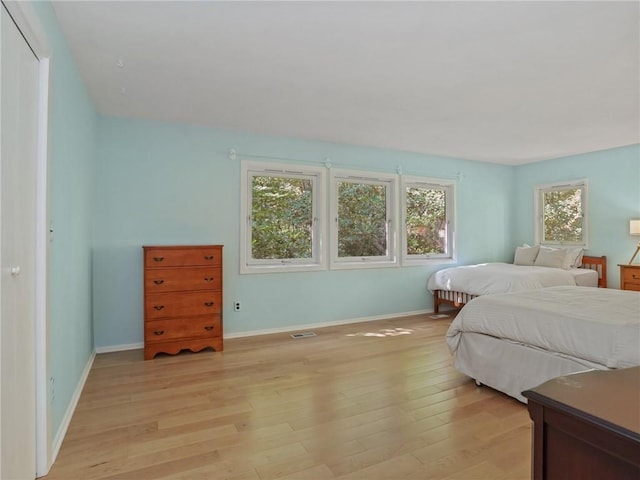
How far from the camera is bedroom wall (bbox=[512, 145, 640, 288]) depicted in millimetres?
4773

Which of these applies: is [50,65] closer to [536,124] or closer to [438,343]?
[438,343]

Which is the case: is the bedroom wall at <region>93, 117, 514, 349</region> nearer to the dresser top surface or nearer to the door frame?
the door frame

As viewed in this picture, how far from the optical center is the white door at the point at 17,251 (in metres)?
1.34

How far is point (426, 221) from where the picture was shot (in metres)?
5.44

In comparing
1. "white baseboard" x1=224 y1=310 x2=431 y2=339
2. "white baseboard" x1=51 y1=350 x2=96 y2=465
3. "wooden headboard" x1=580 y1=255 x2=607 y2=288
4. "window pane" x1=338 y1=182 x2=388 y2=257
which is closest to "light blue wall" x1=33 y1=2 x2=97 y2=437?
"white baseboard" x1=51 y1=350 x2=96 y2=465

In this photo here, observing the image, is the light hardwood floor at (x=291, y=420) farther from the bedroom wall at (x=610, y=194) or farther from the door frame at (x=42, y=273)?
the bedroom wall at (x=610, y=194)

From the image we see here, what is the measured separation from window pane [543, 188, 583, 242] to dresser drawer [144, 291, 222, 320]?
5.14 metres

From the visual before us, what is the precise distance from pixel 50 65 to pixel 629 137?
5650 millimetres

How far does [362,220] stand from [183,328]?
8.51 feet

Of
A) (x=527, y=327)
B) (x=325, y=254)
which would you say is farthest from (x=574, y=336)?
(x=325, y=254)

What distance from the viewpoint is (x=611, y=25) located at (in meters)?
2.08

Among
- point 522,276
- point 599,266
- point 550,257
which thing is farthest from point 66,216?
point 599,266

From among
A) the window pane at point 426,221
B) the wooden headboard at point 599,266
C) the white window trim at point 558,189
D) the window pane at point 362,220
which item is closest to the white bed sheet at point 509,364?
the window pane at point 362,220

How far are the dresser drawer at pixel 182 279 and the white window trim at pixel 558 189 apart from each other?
5.06 metres
